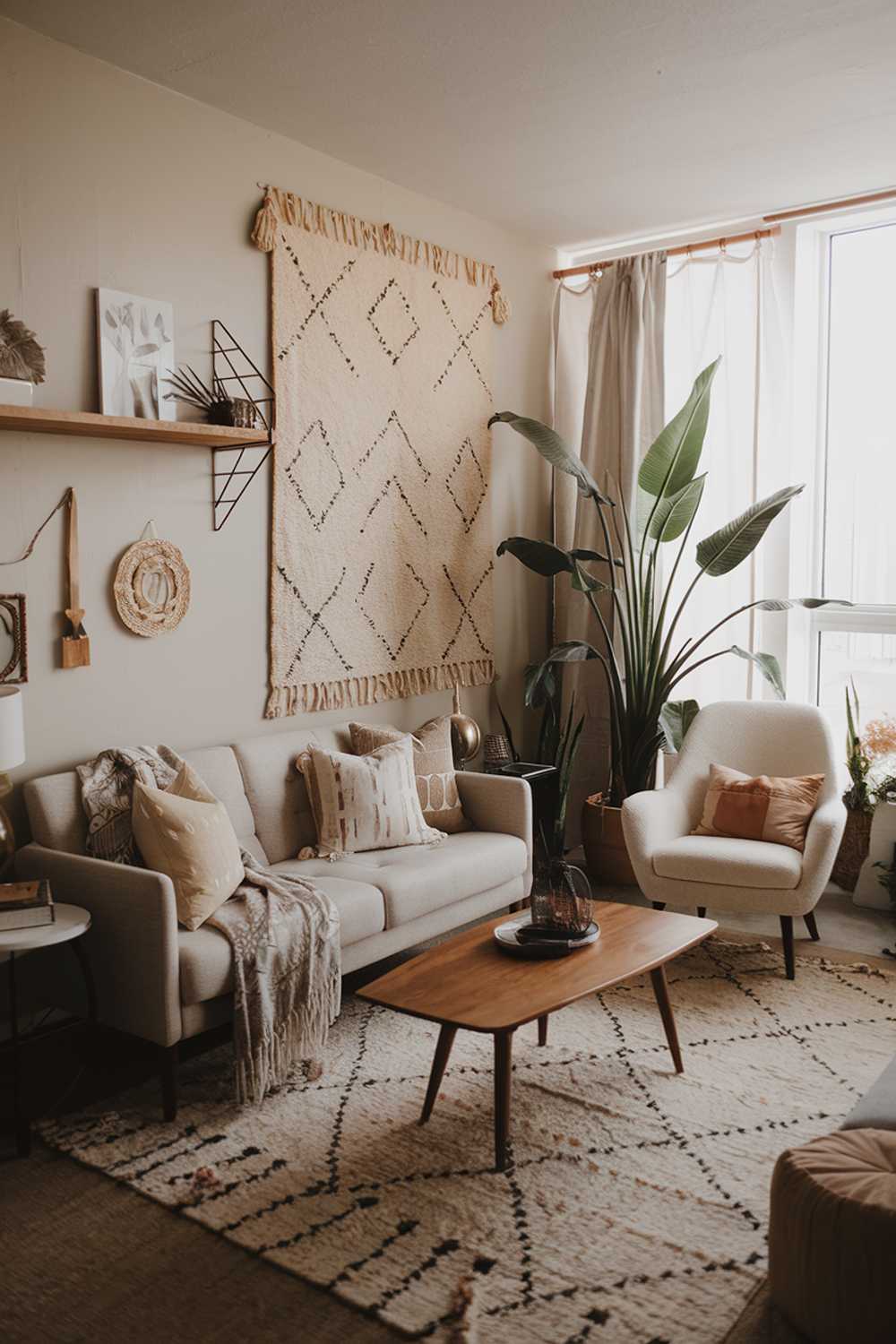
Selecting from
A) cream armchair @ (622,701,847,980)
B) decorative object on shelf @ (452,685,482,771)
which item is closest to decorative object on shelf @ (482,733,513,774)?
decorative object on shelf @ (452,685,482,771)

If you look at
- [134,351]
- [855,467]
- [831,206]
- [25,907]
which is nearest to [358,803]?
[25,907]

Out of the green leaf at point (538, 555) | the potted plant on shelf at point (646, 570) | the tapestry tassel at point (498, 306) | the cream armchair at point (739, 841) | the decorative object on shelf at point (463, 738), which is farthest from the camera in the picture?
the tapestry tassel at point (498, 306)

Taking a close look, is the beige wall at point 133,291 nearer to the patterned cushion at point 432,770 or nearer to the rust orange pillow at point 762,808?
the patterned cushion at point 432,770

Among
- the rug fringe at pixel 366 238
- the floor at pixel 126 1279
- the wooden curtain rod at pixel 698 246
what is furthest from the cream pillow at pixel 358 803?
the wooden curtain rod at pixel 698 246

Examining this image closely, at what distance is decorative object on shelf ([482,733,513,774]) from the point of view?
468 centimetres

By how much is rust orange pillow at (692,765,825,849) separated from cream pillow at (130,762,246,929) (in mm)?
1808

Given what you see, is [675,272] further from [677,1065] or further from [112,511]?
[677,1065]

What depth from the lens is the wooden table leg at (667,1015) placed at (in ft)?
9.43

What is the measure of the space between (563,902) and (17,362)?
200cm

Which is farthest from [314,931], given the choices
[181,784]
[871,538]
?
[871,538]

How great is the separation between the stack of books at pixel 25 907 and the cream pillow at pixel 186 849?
297 millimetres

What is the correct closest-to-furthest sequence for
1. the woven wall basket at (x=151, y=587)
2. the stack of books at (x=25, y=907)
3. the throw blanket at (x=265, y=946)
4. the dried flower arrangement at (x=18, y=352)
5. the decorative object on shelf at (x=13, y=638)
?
1. the stack of books at (x=25, y=907)
2. the throw blanket at (x=265, y=946)
3. the dried flower arrangement at (x=18, y=352)
4. the decorative object on shelf at (x=13, y=638)
5. the woven wall basket at (x=151, y=587)

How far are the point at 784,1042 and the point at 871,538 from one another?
245cm

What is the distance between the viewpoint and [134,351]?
3.32 m
